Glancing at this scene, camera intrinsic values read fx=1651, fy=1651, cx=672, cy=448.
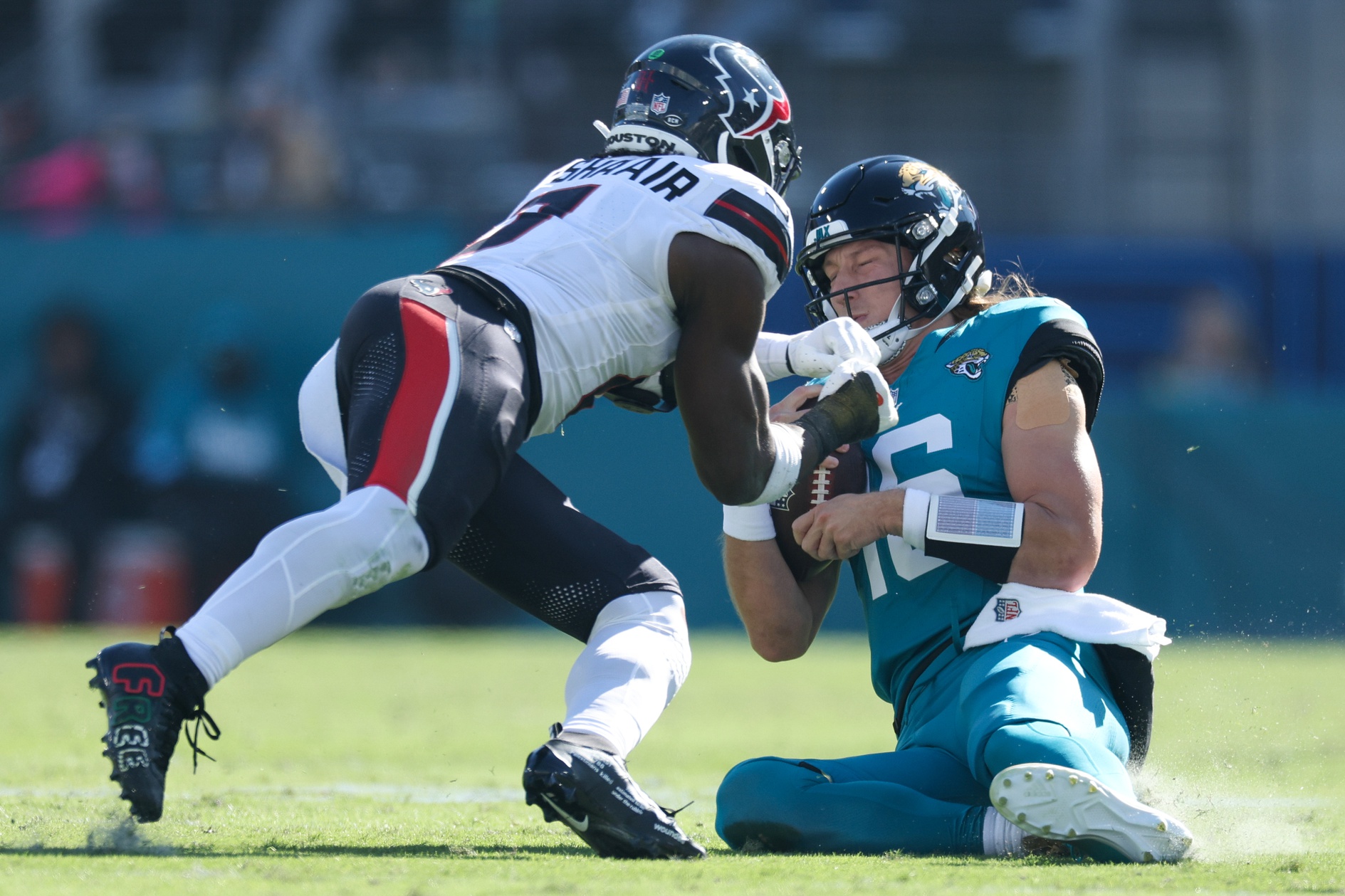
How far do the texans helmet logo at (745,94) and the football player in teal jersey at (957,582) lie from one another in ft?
1.45

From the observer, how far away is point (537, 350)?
3.40m

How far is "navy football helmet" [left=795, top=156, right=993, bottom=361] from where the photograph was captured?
4.18 metres

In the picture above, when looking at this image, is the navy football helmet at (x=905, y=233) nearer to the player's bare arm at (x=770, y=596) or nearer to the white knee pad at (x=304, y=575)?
the player's bare arm at (x=770, y=596)

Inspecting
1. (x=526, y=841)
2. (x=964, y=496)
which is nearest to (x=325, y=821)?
(x=526, y=841)

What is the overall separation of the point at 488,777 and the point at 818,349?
197cm

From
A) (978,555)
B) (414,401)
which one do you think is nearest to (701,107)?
(414,401)

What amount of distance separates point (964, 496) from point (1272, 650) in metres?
7.37

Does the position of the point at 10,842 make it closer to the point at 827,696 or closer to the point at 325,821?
the point at 325,821

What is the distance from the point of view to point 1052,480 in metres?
3.70

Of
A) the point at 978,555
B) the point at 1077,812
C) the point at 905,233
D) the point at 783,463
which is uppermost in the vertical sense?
the point at 905,233

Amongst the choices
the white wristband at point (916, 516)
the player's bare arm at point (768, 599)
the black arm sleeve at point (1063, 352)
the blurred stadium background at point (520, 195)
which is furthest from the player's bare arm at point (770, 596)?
the blurred stadium background at point (520, 195)

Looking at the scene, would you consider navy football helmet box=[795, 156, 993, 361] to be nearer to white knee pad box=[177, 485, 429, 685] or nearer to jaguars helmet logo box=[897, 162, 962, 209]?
jaguars helmet logo box=[897, 162, 962, 209]

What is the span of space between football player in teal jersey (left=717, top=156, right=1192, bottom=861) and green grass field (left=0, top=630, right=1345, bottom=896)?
0.15 metres

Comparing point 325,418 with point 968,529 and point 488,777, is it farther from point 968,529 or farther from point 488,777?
point 488,777
